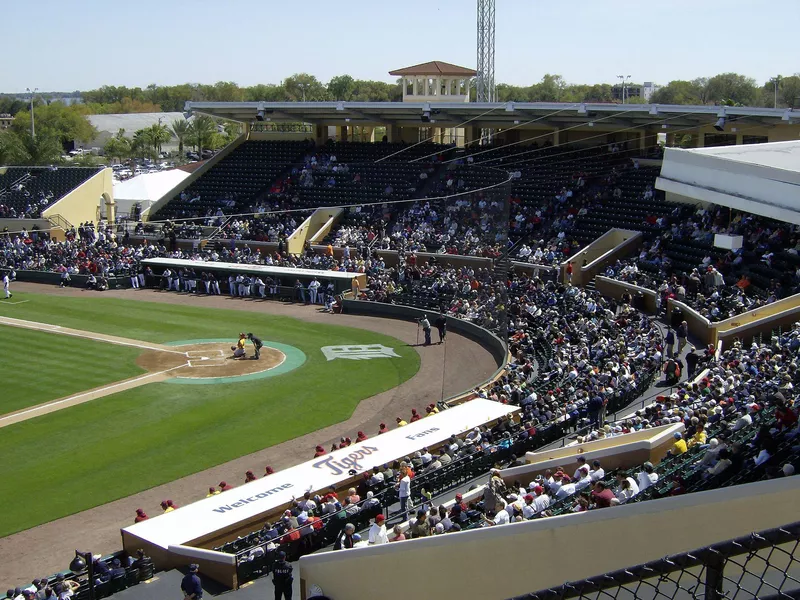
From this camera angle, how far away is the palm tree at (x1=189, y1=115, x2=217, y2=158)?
97.4m

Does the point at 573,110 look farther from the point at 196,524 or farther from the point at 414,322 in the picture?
the point at 196,524

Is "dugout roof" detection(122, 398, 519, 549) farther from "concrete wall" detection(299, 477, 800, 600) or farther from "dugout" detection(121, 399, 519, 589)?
"concrete wall" detection(299, 477, 800, 600)

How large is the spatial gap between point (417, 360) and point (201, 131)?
247 ft

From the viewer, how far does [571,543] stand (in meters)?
8.11

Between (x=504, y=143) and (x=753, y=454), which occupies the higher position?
(x=504, y=143)

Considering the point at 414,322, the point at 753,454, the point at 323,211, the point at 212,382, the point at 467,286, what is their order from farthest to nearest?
the point at 323,211, the point at 414,322, the point at 467,286, the point at 212,382, the point at 753,454

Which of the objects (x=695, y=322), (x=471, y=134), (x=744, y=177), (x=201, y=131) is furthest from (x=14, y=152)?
(x=744, y=177)

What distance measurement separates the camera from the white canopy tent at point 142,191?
182 ft

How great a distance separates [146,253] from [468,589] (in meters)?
38.1

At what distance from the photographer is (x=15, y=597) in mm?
13281

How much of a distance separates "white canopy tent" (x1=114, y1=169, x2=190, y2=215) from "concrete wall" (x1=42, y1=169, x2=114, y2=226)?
1173 millimetres

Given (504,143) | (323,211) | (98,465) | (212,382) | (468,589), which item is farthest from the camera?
(504,143)

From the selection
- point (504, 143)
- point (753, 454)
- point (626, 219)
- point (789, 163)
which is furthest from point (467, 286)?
point (504, 143)

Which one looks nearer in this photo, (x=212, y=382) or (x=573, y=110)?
Answer: (x=212, y=382)
